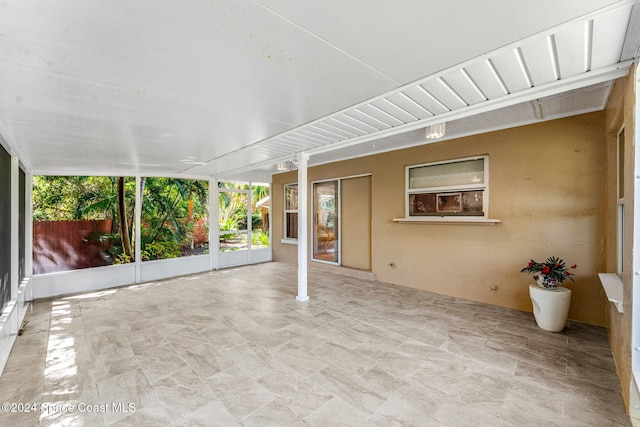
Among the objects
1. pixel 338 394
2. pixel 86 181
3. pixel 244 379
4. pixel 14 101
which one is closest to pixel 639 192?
pixel 338 394

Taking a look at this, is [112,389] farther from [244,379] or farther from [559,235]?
[559,235]

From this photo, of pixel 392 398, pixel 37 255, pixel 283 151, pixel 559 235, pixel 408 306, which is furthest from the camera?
pixel 37 255

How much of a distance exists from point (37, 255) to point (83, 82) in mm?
4860

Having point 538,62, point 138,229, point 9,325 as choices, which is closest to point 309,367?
point 538,62

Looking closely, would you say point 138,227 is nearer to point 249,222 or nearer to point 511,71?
point 249,222

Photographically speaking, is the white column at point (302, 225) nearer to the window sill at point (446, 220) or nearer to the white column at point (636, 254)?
the window sill at point (446, 220)

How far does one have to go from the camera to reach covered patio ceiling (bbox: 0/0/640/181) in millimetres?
1299

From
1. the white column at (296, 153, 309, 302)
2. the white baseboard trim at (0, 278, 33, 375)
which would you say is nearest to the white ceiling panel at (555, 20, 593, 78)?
the white column at (296, 153, 309, 302)

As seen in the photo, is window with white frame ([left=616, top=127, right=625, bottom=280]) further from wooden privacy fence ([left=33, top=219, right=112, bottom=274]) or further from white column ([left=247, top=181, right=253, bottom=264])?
wooden privacy fence ([left=33, top=219, right=112, bottom=274])

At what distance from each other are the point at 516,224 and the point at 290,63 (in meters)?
3.72

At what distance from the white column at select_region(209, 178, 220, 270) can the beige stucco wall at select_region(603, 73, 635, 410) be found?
704cm

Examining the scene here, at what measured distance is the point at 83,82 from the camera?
1.88m

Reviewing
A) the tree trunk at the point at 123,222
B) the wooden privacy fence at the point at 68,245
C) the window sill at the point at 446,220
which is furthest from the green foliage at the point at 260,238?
the window sill at the point at 446,220

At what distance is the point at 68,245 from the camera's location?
516 centimetres
